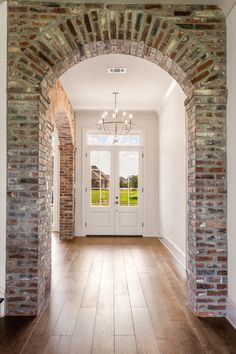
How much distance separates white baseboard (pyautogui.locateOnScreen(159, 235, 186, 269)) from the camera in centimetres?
512

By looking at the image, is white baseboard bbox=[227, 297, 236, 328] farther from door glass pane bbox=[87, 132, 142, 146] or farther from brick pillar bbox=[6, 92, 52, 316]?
door glass pane bbox=[87, 132, 142, 146]

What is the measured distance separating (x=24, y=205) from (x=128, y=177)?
514 cm

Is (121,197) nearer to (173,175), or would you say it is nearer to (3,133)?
(173,175)

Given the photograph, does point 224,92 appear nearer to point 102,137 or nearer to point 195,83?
point 195,83

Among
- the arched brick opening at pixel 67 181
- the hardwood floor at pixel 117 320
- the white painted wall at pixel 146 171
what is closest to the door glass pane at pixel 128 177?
the white painted wall at pixel 146 171

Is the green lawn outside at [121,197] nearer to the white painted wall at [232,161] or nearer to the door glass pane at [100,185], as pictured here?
the door glass pane at [100,185]

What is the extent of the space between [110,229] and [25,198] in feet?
16.8

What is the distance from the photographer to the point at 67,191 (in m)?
7.76

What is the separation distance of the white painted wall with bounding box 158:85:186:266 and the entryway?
2.40 ft

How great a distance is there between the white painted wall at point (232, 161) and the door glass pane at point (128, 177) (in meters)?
5.08

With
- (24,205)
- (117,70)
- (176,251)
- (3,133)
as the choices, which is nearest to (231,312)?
(24,205)

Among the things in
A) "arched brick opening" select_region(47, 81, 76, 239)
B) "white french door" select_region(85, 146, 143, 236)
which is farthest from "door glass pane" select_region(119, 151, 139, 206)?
"arched brick opening" select_region(47, 81, 76, 239)

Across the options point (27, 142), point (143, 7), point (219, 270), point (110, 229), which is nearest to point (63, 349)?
point (219, 270)

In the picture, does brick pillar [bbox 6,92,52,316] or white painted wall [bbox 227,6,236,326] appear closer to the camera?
white painted wall [bbox 227,6,236,326]
